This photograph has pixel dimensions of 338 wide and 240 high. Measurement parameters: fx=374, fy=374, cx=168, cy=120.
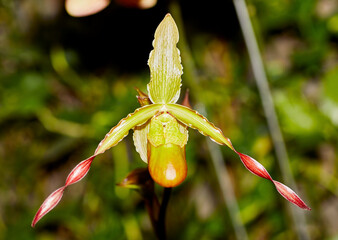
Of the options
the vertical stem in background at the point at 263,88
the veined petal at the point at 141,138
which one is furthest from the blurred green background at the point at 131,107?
the veined petal at the point at 141,138

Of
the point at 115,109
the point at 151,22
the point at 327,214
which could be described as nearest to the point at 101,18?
the point at 151,22

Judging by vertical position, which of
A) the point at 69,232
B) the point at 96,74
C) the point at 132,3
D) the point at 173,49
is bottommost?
the point at 69,232

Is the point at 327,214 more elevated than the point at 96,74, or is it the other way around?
the point at 96,74

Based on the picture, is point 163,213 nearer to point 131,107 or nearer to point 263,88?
point 263,88

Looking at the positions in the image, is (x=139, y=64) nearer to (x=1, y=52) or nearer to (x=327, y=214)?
(x=1, y=52)

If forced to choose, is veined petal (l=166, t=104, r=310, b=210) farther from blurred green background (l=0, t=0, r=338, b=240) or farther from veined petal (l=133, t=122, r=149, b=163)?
blurred green background (l=0, t=0, r=338, b=240)

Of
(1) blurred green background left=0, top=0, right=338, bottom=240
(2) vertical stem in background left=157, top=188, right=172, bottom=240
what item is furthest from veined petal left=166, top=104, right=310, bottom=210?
(1) blurred green background left=0, top=0, right=338, bottom=240

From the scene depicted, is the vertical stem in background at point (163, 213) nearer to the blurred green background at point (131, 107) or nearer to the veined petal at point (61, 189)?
the veined petal at point (61, 189)
